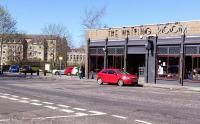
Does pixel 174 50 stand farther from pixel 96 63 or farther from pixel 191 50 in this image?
pixel 96 63

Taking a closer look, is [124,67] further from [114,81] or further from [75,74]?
[75,74]

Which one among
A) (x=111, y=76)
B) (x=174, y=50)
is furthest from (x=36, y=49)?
(x=174, y=50)

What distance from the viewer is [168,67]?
1642 inches

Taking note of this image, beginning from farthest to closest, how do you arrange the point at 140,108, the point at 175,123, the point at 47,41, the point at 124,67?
the point at 47,41
the point at 124,67
the point at 140,108
the point at 175,123

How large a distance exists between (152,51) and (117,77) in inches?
222

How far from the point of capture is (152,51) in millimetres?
42969

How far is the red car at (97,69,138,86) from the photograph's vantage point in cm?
3853

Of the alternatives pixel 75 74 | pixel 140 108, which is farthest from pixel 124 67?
pixel 140 108

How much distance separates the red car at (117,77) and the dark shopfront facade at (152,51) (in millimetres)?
4264

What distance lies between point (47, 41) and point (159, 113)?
348 ft

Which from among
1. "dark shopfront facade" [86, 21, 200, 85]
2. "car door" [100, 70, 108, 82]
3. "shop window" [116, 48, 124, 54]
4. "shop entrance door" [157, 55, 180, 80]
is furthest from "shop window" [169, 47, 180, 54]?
"shop window" [116, 48, 124, 54]

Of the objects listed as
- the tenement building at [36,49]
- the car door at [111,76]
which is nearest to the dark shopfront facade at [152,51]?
the car door at [111,76]

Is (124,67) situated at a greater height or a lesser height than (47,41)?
lesser

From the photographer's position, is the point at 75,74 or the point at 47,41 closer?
the point at 75,74
